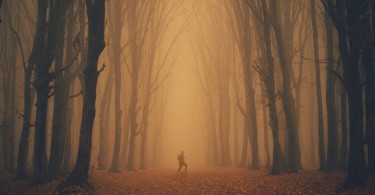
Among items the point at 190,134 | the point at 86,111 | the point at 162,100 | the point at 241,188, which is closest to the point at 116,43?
the point at 86,111

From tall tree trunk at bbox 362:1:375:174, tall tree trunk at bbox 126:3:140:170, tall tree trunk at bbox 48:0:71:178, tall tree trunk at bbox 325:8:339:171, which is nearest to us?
tall tree trunk at bbox 362:1:375:174

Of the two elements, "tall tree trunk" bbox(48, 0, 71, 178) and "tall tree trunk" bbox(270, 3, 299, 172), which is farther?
"tall tree trunk" bbox(270, 3, 299, 172)

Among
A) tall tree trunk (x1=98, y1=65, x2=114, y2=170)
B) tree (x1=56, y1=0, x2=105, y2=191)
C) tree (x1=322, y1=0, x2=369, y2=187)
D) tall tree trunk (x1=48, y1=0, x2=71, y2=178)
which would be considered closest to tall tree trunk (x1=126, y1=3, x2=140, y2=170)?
tall tree trunk (x1=98, y1=65, x2=114, y2=170)

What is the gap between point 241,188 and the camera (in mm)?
8977

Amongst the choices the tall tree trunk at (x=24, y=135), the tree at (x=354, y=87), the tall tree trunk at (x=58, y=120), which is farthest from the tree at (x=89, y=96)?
the tree at (x=354, y=87)

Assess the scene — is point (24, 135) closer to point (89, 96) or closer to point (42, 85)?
point (42, 85)

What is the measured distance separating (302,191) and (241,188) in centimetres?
197

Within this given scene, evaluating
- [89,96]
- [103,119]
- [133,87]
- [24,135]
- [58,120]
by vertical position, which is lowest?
[24,135]

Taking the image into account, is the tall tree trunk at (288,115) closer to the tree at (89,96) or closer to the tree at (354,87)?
the tree at (354,87)

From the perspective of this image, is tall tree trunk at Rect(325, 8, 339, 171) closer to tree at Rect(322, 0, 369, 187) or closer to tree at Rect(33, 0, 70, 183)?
tree at Rect(322, 0, 369, 187)

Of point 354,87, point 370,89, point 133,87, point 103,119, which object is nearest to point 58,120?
point 133,87

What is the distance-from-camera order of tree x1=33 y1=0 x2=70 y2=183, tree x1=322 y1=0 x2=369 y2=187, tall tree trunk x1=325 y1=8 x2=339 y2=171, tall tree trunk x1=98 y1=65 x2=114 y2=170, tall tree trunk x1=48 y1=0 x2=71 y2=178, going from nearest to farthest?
1. tree x1=322 y1=0 x2=369 y2=187
2. tree x1=33 y1=0 x2=70 y2=183
3. tall tree trunk x1=48 y1=0 x2=71 y2=178
4. tall tree trunk x1=325 y1=8 x2=339 y2=171
5. tall tree trunk x1=98 y1=65 x2=114 y2=170

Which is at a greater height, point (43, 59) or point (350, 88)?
point (43, 59)

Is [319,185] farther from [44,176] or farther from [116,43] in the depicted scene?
[116,43]
